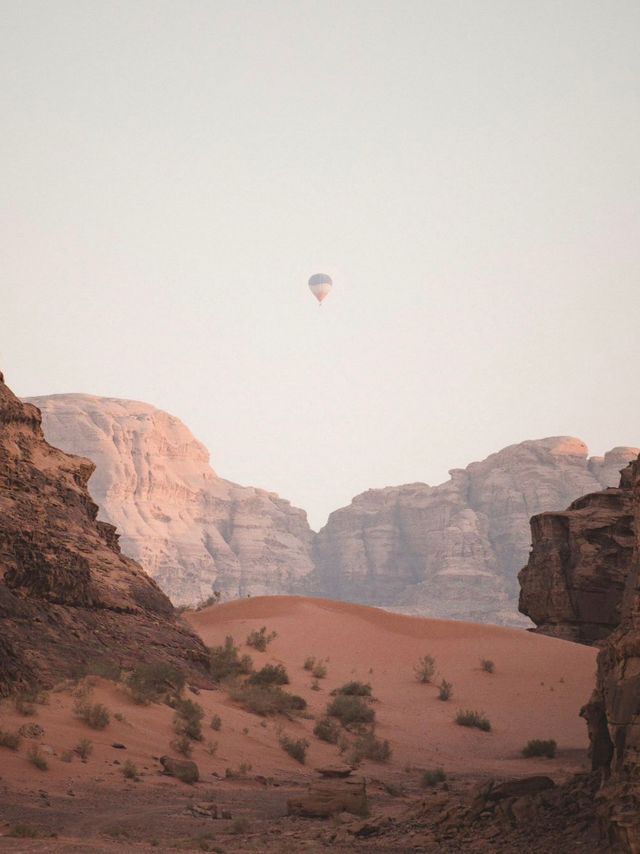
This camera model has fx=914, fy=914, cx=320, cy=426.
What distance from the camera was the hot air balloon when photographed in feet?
273

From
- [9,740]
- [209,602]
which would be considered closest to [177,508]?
[209,602]

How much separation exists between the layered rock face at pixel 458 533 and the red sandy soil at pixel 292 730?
75952 millimetres

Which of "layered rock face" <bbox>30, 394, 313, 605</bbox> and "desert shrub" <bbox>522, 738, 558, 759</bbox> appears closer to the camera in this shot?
"desert shrub" <bbox>522, 738, 558, 759</bbox>

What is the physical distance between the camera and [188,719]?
14.9 meters

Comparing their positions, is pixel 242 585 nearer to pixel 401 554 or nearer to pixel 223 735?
pixel 401 554

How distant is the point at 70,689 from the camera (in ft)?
45.9

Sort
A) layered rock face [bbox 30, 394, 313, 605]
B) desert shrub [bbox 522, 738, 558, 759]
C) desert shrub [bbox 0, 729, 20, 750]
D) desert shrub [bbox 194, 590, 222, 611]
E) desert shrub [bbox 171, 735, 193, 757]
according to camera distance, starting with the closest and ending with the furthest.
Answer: desert shrub [bbox 0, 729, 20, 750]
desert shrub [bbox 171, 735, 193, 757]
desert shrub [bbox 522, 738, 558, 759]
desert shrub [bbox 194, 590, 222, 611]
layered rock face [bbox 30, 394, 313, 605]

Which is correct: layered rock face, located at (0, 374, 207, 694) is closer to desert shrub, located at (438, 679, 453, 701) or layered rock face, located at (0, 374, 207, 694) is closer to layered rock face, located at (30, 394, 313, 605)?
desert shrub, located at (438, 679, 453, 701)

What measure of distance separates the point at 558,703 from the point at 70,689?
1340cm

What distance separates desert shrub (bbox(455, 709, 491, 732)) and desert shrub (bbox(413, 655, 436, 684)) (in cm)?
436

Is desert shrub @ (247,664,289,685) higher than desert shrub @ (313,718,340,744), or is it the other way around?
desert shrub @ (247,664,289,685)

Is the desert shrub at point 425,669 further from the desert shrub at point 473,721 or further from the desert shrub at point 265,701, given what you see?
the desert shrub at point 265,701

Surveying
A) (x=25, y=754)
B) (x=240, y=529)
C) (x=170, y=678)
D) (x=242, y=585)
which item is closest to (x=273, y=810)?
(x=25, y=754)

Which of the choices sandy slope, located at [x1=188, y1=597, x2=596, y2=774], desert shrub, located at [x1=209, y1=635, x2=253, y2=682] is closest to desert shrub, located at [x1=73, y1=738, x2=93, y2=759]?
sandy slope, located at [x1=188, y1=597, x2=596, y2=774]
